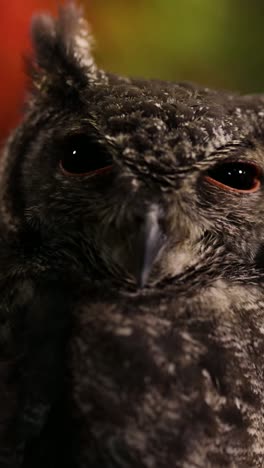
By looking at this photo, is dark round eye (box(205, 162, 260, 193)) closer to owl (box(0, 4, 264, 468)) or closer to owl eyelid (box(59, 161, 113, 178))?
owl (box(0, 4, 264, 468))

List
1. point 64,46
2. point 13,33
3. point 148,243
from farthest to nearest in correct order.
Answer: point 13,33, point 64,46, point 148,243

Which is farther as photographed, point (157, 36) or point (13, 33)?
point (157, 36)

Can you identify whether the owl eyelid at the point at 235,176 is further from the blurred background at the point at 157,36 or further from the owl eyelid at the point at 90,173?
the blurred background at the point at 157,36

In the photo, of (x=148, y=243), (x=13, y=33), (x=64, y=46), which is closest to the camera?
(x=148, y=243)

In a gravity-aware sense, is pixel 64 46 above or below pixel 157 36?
below

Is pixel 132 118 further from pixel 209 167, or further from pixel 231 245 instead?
pixel 231 245

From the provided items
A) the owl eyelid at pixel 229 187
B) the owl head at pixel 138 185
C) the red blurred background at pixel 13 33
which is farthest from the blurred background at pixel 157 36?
the owl eyelid at pixel 229 187

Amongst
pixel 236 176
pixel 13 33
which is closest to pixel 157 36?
pixel 13 33

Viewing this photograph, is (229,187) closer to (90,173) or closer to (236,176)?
(236,176)
